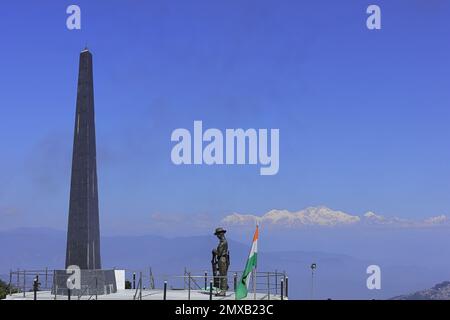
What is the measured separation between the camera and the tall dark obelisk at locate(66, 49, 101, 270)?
1330 inches

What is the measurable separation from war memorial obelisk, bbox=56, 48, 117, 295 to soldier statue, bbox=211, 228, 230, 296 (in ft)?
19.5

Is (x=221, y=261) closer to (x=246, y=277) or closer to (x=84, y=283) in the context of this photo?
(x=246, y=277)

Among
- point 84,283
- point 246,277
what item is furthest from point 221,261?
point 84,283

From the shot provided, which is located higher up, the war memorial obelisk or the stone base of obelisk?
the war memorial obelisk

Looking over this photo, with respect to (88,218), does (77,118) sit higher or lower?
higher

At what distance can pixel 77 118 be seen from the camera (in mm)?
34406

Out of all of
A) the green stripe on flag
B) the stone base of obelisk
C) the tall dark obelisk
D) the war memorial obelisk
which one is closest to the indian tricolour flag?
the green stripe on flag

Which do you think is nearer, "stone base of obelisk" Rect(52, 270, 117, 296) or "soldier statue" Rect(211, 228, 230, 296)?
"soldier statue" Rect(211, 228, 230, 296)

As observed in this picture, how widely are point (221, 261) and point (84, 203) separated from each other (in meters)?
7.66

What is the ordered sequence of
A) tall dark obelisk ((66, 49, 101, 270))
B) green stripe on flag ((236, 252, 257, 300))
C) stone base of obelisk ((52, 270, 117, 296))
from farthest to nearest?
tall dark obelisk ((66, 49, 101, 270)) → stone base of obelisk ((52, 270, 117, 296)) → green stripe on flag ((236, 252, 257, 300))

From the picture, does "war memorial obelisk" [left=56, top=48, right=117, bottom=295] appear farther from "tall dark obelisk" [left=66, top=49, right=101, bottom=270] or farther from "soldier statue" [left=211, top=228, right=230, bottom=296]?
"soldier statue" [left=211, top=228, right=230, bottom=296]
